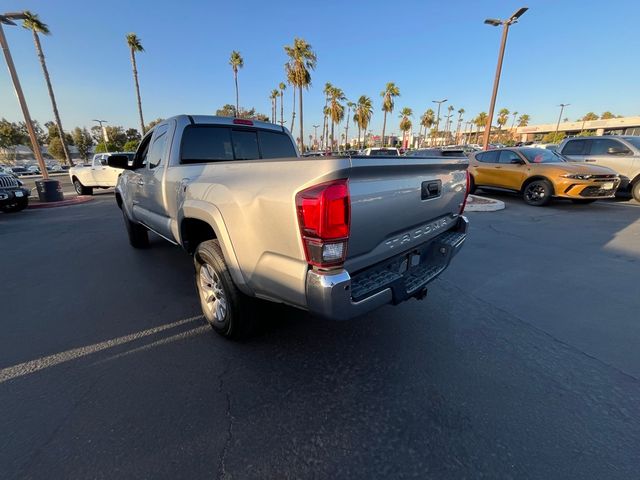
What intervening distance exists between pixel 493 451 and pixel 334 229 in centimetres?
155

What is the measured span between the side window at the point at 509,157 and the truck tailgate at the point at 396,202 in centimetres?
814

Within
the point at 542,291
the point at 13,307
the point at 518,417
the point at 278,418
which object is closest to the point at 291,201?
the point at 278,418

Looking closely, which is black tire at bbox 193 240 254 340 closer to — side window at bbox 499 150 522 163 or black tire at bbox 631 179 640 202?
side window at bbox 499 150 522 163

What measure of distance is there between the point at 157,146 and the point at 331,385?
3592mm

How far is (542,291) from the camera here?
3.71 m

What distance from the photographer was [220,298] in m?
2.80

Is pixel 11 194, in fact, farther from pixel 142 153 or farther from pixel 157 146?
pixel 157 146

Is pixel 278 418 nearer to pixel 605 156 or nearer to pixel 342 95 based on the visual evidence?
pixel 605 156

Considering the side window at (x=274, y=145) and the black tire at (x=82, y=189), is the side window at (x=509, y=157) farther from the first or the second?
the black tire at (x=82, y=189)

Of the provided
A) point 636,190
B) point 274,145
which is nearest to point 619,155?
point 636,190

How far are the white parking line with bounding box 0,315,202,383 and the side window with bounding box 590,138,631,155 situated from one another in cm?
1310

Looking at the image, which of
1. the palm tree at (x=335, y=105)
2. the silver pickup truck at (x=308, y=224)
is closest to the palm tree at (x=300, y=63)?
the palm tree at (x=335, y=105)

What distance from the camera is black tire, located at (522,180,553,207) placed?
855 centimetres

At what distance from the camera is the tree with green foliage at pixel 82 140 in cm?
5903
